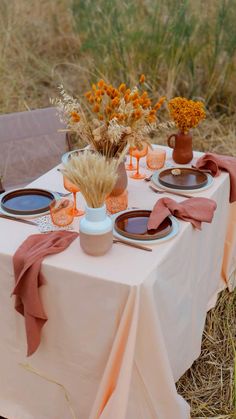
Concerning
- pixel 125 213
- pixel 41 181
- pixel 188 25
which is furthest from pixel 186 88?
pixel 125 213

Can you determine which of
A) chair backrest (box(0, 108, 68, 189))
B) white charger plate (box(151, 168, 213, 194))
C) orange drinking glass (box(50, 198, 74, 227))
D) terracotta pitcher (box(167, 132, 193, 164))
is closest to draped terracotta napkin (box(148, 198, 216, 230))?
white charger plate (box(151, 168, 213, 194))

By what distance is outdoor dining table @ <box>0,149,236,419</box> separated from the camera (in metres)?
1.60

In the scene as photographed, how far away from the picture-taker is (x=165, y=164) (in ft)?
8.08

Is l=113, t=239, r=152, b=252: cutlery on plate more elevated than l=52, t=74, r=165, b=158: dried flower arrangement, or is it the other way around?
l=52, t=74, r=165, b=158: dried flower arrangement

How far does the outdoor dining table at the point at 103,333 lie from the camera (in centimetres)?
160

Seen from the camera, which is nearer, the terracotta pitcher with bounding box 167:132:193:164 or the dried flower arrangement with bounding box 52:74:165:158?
the dried flower arrangement with bounding box 52:74:165:158

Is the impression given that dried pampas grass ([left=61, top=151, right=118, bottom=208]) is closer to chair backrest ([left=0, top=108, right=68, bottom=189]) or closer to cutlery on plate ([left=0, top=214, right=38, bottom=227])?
cutlery on plate ([left=0, top=214, right=38, bottom=227])

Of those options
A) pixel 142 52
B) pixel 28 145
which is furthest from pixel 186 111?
pixel 142 52

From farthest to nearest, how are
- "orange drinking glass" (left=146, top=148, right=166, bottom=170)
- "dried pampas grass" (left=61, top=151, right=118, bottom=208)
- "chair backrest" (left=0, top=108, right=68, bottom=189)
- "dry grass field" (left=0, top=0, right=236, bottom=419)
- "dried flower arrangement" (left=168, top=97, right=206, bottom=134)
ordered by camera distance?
"dry grass field" (left=0, top=0, right=236, bottom=419) → "chair backrest" (left=0, top=108, right=68, bottom=189) → "orange drinking glass" (left=146, top=148, right=166, bottom=170) → "dried flower arrangement" (left=168, top=97, right=206, bottom=134) → "dried pampas grass" (left=61, top=151, right=118, bottom=208)

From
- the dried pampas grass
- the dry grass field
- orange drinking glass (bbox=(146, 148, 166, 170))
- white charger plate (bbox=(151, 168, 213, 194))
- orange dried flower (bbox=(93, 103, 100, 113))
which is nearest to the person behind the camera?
the dried pampas grass

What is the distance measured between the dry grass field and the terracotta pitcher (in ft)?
5.89

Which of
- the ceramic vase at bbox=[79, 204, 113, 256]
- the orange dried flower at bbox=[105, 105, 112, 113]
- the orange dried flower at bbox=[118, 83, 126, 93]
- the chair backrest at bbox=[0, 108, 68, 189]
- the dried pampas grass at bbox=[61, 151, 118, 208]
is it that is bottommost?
the chair backrest at bbox=[0, 108, 68, 189]

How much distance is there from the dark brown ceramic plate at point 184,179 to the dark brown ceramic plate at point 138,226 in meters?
0.30

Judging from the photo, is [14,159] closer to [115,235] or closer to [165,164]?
[165,164]
